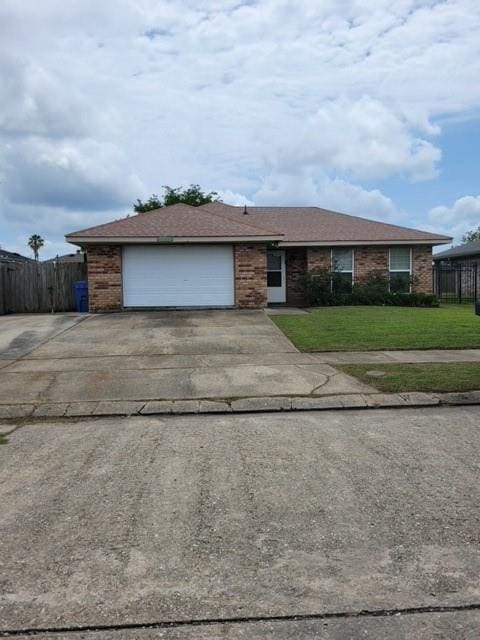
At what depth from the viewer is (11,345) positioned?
489 inches

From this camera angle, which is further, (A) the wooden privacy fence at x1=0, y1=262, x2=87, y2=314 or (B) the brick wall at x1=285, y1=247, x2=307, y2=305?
(B) the brick wall at x1=285, y1=247, x2=307, y2=305

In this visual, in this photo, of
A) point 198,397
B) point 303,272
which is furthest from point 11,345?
point 303,272

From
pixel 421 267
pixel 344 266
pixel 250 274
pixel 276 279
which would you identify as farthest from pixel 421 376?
pixel 421 267

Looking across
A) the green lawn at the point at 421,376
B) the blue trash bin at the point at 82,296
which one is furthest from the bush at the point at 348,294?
the green lawn at the point at 421,376

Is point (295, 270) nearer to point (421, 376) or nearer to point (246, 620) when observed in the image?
point (421, 376)

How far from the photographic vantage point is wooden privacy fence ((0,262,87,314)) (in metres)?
20.7

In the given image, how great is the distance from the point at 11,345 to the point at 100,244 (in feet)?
21.9

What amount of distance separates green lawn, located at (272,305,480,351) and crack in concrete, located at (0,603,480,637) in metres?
8.41

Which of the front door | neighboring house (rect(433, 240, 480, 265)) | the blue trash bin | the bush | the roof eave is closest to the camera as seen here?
the blue trash bin

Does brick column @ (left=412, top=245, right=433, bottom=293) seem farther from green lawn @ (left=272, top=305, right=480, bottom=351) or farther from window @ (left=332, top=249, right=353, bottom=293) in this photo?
green lawn @ (left=272, top=305, right=480, bottom=351)

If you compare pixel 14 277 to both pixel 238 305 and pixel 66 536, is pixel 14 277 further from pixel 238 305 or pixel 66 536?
pixel 66 536

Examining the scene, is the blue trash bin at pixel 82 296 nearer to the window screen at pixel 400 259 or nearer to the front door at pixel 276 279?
the front door at pixel 276 279

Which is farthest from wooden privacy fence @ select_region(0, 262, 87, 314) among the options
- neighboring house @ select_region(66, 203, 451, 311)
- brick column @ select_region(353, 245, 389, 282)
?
brick column @ select_region(353, 245, 389, 282)

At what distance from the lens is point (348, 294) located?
21.9m
